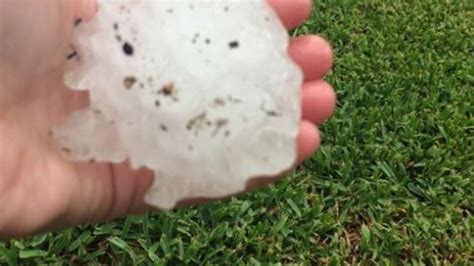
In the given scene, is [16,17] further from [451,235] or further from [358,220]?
[451,235]

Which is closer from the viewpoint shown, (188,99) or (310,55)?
(188,99)

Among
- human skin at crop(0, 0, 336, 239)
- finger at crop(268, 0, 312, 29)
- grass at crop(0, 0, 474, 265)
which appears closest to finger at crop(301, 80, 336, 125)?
human skin at crop(0, 0, 336, 239)

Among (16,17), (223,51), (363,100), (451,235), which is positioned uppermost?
(16,17)

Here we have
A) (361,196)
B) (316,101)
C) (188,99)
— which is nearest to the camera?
(188,99)

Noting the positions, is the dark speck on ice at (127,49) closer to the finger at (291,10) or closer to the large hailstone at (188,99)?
the large hailstone at (188,99)

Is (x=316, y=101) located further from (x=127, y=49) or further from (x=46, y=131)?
(x=46, y=131)

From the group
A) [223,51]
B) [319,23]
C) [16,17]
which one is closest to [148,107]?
[223,51]

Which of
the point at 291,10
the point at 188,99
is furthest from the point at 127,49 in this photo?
the point at 291,10
